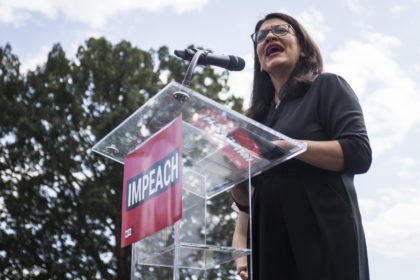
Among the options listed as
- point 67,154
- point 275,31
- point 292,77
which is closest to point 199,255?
point 292,77

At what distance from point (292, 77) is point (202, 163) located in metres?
0.50

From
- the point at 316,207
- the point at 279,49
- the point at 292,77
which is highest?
the point at 279,49

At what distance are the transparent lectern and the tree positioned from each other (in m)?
10.3

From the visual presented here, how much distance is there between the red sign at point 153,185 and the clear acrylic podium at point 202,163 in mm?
37

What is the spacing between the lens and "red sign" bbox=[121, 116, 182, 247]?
1.61m

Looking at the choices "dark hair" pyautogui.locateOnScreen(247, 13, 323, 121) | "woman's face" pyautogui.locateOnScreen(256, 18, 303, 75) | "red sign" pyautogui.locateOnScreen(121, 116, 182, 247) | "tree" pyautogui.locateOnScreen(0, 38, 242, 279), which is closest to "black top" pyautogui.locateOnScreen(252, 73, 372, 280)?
"dark hair" pyautogui.locateOnScreen(247, 13, 323, 121)

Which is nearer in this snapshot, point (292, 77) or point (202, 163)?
point (202, 163)

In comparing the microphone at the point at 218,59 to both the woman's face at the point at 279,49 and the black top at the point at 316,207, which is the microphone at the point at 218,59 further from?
the black top at the point at 316,207

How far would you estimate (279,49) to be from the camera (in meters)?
2.14

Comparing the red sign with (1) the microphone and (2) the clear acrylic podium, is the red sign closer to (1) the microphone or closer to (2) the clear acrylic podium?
(2) the clear acrylic podium

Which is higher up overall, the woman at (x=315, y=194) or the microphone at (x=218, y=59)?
the microphone at (x=218, y=59)

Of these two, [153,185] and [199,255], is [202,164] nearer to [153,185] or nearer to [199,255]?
[153,185]

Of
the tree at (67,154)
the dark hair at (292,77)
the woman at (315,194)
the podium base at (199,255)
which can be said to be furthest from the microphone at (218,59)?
the tree at (67,154)

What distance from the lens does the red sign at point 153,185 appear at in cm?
161
